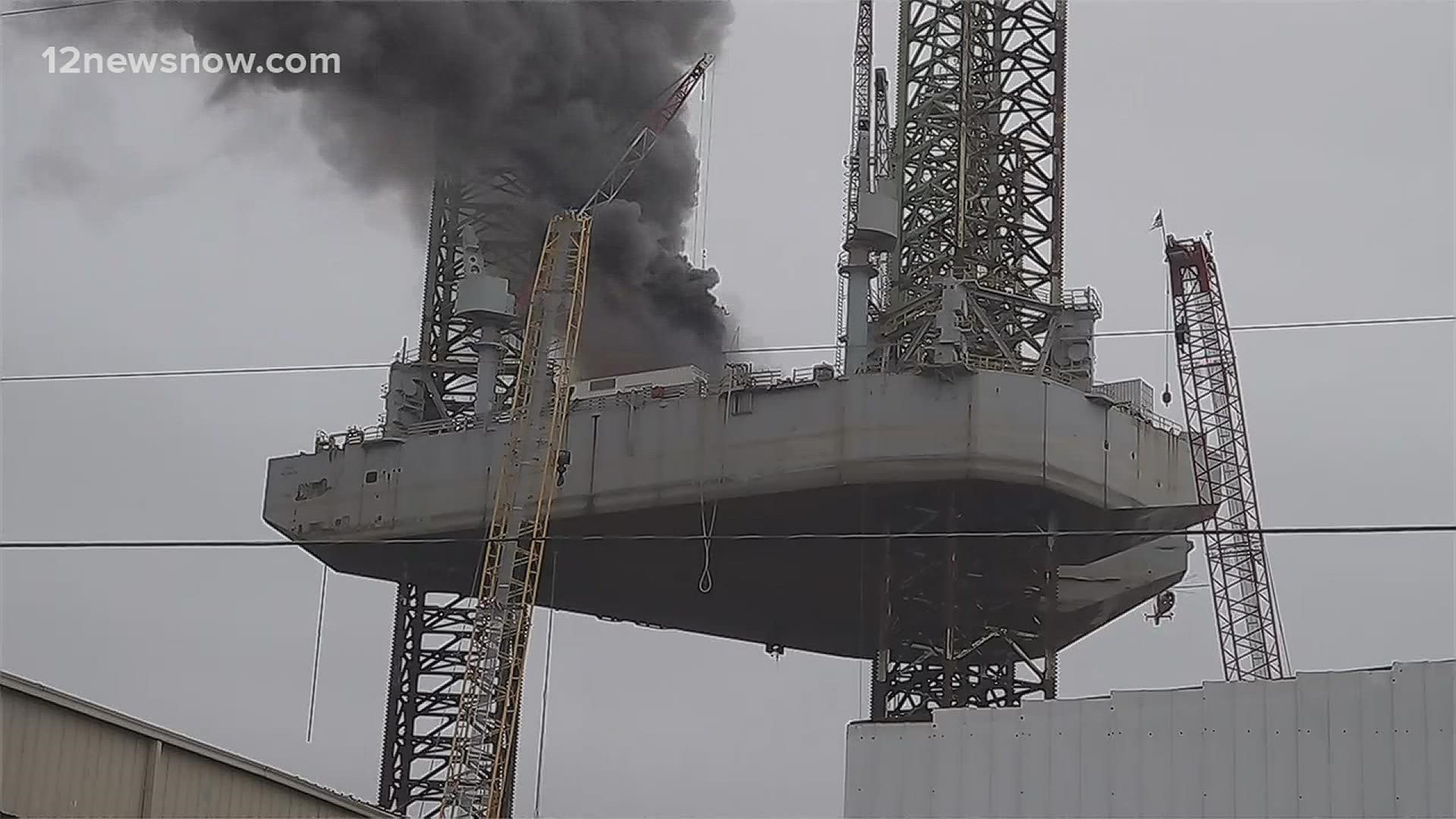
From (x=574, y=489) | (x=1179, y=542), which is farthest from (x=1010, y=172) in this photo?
(x=574, y=489)

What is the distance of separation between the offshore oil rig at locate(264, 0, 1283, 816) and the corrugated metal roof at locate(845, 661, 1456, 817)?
21.8 meters

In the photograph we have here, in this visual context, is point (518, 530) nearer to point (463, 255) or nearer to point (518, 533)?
point (518, 533)

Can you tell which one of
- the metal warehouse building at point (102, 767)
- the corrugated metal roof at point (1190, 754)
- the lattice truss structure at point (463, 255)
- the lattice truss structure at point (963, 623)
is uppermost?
the lattice truss structure at point (463, 255)

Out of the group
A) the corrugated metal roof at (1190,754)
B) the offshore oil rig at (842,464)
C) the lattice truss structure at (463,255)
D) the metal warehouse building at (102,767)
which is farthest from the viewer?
the lattice truss structure at (463,255)

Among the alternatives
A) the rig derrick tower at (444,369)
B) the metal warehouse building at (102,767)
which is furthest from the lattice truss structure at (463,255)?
the metal warehouse building at (102,767)

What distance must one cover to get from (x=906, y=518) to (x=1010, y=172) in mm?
14085

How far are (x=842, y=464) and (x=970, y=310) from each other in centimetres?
927

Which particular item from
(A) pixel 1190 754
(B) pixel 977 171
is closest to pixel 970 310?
(B) pixel 977 171

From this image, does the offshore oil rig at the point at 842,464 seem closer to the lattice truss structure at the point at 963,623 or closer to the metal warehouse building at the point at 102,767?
the lattice truss structure at the point at 963,623

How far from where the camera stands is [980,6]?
72312 mm

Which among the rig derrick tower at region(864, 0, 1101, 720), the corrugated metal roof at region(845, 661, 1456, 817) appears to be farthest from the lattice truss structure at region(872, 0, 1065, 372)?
the corrugated metal roof at region(845, 661, 1456, 817)

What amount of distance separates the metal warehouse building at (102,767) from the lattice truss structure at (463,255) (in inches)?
1998

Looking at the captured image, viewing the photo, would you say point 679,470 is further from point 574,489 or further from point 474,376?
point 474,376

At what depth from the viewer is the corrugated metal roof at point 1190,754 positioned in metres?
29.8
